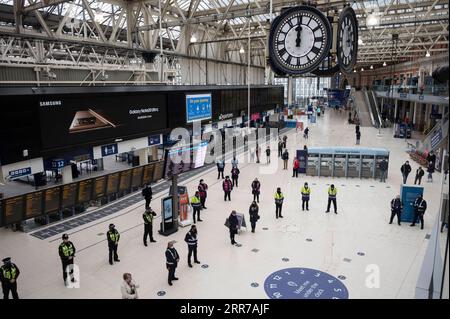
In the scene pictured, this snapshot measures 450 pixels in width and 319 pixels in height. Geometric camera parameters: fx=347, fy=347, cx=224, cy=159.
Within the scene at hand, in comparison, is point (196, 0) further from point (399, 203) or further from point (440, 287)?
point (440, 287)

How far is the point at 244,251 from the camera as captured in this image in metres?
10.1

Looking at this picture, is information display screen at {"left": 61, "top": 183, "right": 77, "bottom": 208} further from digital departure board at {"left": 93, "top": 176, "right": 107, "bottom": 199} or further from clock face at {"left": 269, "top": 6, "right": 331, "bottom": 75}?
clock face at {"left": 269, "top": 6, "right": 331, "bottom": 75}

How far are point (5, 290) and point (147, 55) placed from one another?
1437 centimetres

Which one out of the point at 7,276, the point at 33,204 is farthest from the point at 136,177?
the point at 7,276

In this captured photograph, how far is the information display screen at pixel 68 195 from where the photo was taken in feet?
42.8

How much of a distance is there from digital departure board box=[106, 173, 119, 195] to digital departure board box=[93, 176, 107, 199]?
0.66 ft

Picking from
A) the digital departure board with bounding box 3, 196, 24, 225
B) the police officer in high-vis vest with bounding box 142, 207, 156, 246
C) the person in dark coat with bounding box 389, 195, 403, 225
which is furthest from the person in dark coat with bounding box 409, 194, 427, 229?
the digital departure board with bounding box 3, 196, 24, 225

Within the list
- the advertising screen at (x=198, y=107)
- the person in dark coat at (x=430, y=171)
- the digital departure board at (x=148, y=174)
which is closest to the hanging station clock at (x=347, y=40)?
the advertising screen at (x=198, y=107)

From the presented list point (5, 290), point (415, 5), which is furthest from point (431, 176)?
point (5, 290)

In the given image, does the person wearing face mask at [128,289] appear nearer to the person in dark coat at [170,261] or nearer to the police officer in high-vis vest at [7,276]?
the person in dark coat at [170,261]

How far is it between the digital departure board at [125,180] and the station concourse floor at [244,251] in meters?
1.49

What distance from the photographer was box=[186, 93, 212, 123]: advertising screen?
1632 cm

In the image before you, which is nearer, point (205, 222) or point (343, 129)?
point (205, 222)

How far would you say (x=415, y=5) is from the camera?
17.8m
